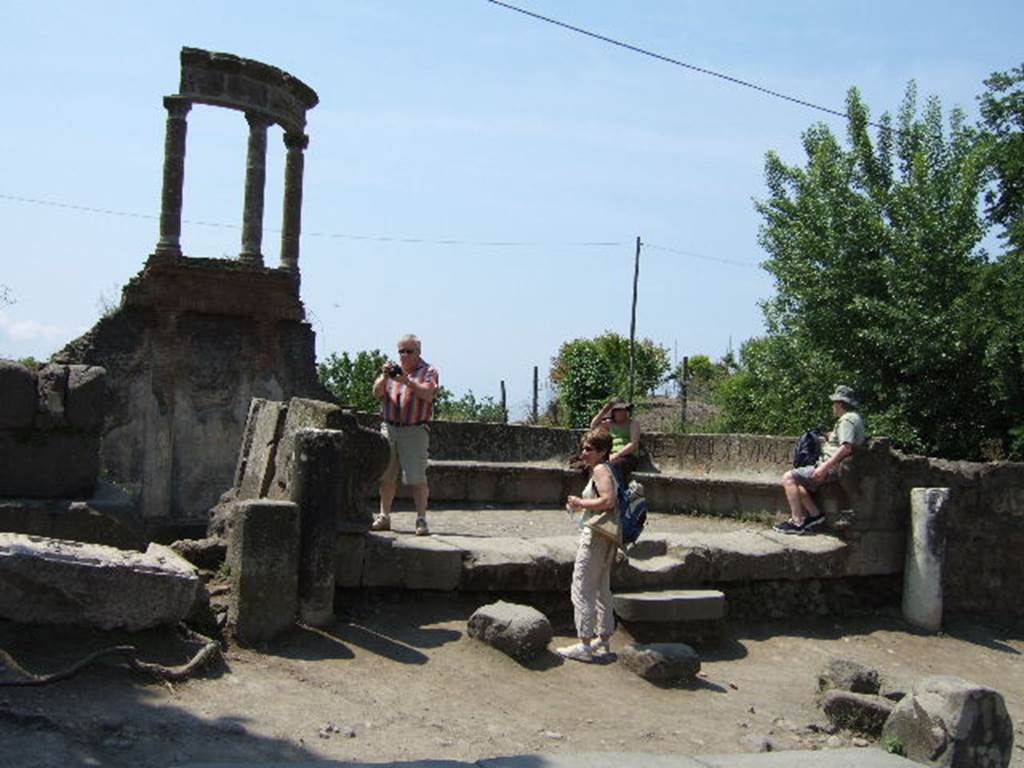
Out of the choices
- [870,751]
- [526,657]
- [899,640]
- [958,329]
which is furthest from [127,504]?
[958,329]

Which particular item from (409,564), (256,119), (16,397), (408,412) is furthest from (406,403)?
(256,119)

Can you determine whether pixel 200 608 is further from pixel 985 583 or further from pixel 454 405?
pixel 454 405

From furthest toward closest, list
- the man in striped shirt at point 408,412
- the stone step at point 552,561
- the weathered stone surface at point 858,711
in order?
the man in striped shirt at point 408,412, the stone step at point 552,561, the weathered stone surface at point 858,711

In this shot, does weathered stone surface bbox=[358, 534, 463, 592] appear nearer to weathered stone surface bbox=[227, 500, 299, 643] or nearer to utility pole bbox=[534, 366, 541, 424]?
weathered stone surface bbox=[227, 500, 299, 643]

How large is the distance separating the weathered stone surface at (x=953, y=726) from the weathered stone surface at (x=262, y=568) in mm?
3390

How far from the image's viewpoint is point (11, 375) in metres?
6.38

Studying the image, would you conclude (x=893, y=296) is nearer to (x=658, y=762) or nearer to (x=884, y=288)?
(x=884, y=288)

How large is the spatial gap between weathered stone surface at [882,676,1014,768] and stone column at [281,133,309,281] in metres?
14.8

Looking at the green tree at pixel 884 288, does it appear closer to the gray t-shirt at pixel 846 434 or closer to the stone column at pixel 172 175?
the gray t-shirt at pixel 846 434

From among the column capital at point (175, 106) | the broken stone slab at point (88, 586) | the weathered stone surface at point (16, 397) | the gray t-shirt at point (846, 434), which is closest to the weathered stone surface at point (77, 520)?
the weathered stone surface at point (16, 397)

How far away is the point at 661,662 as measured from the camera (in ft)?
22.1

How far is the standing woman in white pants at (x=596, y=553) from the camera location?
6.84 meters

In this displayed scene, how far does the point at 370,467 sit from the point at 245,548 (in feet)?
4.09

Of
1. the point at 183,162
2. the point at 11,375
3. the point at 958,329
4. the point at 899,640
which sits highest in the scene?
the point at 183,162
